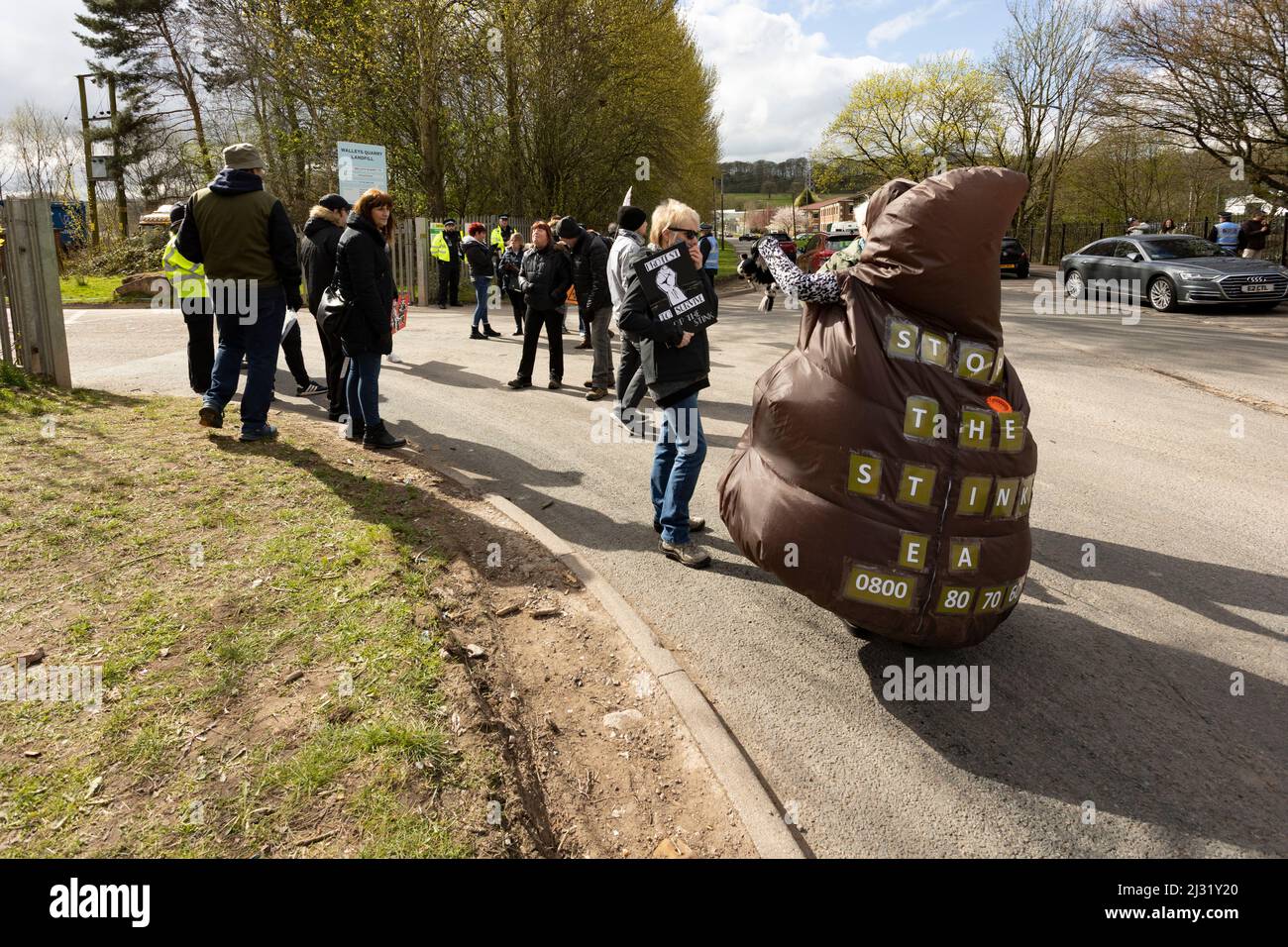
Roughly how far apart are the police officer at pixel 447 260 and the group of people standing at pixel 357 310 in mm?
8117

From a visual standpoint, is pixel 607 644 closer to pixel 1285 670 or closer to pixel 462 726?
pixel 462 726

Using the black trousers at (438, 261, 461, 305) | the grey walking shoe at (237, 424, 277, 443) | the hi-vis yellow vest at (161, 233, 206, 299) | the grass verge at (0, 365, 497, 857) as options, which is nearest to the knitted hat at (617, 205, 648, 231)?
the grass verge at (0, 365, 497, 857)

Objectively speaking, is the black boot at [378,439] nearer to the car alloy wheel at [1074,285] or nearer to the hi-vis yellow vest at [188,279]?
the hi-vis yellow vest at [188,279]

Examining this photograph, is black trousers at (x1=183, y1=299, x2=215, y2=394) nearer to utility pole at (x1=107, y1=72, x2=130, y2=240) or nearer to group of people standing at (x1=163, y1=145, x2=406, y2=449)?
group of people standing at (x1=163, y1=145, x2=406, y2=449)

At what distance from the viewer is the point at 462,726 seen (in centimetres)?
321

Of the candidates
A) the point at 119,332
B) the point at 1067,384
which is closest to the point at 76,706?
the point at 1067,384

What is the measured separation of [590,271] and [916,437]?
7.70 meters

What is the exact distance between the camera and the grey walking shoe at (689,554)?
16.4 ft

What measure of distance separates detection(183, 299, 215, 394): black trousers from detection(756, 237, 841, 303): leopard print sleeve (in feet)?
20.7

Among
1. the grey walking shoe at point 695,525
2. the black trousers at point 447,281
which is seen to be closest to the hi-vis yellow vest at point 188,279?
the grey walking shoe at point 695,525

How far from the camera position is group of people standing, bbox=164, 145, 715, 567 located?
5.03 m
